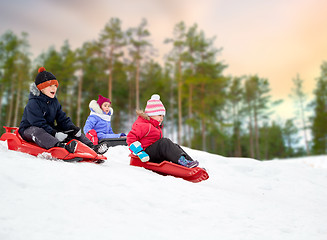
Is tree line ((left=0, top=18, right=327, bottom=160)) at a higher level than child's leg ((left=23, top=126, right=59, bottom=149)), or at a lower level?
higher

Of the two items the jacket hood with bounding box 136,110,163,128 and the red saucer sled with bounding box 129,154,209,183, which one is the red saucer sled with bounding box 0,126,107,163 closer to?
the red saucer sled with bounding box 129,154,209,183

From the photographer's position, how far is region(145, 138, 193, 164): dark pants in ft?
12.1

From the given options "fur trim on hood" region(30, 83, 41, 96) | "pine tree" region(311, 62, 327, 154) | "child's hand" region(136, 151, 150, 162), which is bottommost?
"child's hand" region(136, 151, 150, 162)

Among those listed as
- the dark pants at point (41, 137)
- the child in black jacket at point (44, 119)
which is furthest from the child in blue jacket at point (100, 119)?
the dark pants at point (41, 137)

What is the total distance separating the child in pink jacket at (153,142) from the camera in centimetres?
369

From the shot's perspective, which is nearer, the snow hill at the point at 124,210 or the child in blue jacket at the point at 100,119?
the snow hill at the point at 124,210

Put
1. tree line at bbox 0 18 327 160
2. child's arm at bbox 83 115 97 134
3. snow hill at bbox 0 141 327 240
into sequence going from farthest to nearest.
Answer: tree line at bbox 0 18 327 160
child's arm at bbox 83 115 97 134
snow hill at bbox 0 141 327 240

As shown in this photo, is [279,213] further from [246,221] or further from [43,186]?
[43,186]

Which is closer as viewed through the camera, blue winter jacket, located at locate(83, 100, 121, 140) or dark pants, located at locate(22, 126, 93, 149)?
dark pants, located at locate(22, 126, 93, 149)

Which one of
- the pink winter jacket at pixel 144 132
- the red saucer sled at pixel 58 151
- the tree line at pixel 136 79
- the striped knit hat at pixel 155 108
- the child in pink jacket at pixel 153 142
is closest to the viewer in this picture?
the red saucer sled at pixel 58 151

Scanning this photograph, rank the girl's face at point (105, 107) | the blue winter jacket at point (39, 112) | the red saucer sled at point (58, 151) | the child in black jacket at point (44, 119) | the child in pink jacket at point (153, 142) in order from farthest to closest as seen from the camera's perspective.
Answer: the girl's face at point (105, 107), the child in pink jacket at point (153, 142), the blue winter jacket at point (39, 112), the child in black jacket at point (44, 119), the red saucer sled at point (58, 151)

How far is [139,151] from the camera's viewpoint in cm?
372

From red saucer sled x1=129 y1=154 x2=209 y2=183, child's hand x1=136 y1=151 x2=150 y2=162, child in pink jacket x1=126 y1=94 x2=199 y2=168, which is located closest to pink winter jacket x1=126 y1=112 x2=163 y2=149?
child in pink jacket x1=126 y1=94 x2=199 y2=168

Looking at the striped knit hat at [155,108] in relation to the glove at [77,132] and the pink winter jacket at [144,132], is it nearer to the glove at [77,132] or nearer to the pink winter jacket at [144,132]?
A: the pink winter jacket at [144,132]
